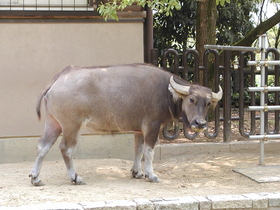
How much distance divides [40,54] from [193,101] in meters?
3.50

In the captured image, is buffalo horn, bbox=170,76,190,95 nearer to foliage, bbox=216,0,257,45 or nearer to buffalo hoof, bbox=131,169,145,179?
buffalo hoof, bbox=131,169,145,179

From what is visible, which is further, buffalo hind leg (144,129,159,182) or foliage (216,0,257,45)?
foliage (216,0,257,45)

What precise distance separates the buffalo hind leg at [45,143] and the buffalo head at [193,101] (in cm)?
196

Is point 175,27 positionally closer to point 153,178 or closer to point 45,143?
point 153,178

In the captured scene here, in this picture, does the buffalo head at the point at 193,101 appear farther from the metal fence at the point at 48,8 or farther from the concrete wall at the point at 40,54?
the metal fence at the point at 48,8

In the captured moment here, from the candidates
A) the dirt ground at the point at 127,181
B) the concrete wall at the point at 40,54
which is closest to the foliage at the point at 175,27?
the concrete wall at the point at 40,54

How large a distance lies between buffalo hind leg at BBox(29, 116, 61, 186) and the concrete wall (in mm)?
1703

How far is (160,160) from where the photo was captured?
7.62m

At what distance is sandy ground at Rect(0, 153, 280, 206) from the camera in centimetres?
498

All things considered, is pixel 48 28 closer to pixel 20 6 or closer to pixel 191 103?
pixel 20 6

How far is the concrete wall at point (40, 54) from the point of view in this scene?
7.40m

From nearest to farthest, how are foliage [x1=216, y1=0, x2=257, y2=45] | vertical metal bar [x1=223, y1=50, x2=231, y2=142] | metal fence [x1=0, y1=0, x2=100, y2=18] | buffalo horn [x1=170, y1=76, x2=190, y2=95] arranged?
buffalo horn [x1=170, y1=76, x2=190, y2=95] → metal fence [x1=0, y1=0, x2=100, y2=18] → vertical metal bar [x1=223, y1=50, x2=231, y2=142] → foliage [x1=216, y1=0, x2=257, y2=45]

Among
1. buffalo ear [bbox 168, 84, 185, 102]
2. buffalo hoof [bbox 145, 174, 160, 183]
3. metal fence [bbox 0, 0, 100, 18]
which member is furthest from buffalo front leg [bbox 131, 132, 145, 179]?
metal fence [bbox 0, 0, 100, 18]

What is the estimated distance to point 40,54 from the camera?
7500 millimetres
